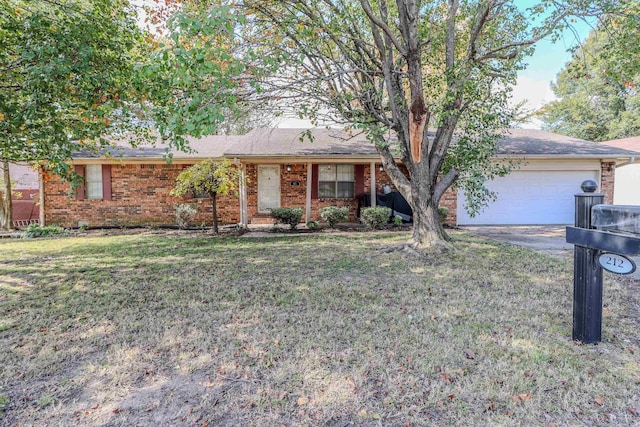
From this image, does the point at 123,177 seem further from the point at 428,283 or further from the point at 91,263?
the point at 428,283

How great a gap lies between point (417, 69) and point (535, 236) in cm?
597

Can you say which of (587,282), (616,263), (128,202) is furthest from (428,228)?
(128,202)

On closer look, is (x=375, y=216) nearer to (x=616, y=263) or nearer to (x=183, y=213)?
(x=183, y=213)

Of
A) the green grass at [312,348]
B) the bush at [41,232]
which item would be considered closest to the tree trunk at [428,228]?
the green grass at [312,348]

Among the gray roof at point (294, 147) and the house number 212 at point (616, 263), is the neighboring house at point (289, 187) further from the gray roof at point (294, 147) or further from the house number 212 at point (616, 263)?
the house number 212 at point (616, 263)

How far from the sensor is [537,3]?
19.8 ft

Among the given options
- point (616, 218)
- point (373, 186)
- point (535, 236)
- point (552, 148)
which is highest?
point (552, 148)

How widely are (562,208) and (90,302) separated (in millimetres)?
13211

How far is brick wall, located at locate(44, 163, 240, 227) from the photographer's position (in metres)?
11.4

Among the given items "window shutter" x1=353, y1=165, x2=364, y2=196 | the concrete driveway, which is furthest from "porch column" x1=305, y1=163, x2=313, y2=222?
the concrete driveway

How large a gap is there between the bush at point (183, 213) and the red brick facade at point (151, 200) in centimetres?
49

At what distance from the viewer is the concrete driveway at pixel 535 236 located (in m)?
7.30

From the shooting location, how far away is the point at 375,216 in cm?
1029

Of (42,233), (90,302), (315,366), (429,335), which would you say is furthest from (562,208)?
(42,233)
